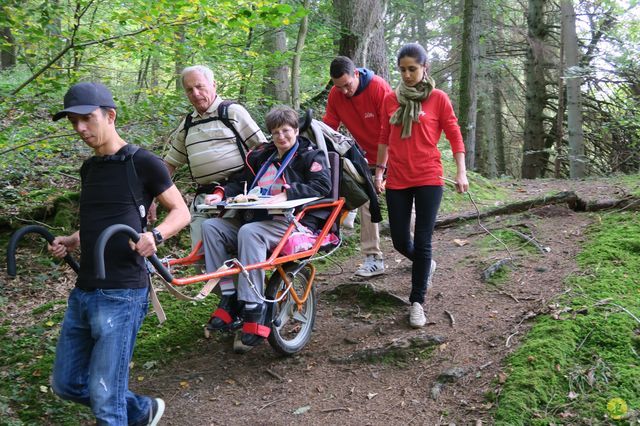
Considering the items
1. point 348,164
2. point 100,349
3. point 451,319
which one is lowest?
point 451,319

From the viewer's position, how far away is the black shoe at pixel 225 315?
3961mm

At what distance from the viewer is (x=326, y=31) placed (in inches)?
328

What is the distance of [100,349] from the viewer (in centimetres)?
272

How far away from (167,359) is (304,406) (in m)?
1.49

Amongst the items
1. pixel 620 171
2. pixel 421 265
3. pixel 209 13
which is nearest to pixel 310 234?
pixel 421 265

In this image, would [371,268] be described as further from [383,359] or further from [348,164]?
[383,359]

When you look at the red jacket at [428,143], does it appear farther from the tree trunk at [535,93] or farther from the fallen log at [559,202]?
the tree trunk at [535,93]

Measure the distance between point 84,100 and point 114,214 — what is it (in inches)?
23.6

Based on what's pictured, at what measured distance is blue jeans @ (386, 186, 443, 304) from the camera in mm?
4469

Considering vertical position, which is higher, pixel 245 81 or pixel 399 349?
pixel 245 81

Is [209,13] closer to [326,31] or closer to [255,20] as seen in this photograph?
[255,20]

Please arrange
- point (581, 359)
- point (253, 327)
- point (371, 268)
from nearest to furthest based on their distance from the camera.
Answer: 1. point (581, 359)
2. point (253, 327)
3. point (371, 268)

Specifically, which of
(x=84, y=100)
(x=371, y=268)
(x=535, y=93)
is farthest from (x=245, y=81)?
(x=535, y=93)

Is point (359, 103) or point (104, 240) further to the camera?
point (359, 103)
